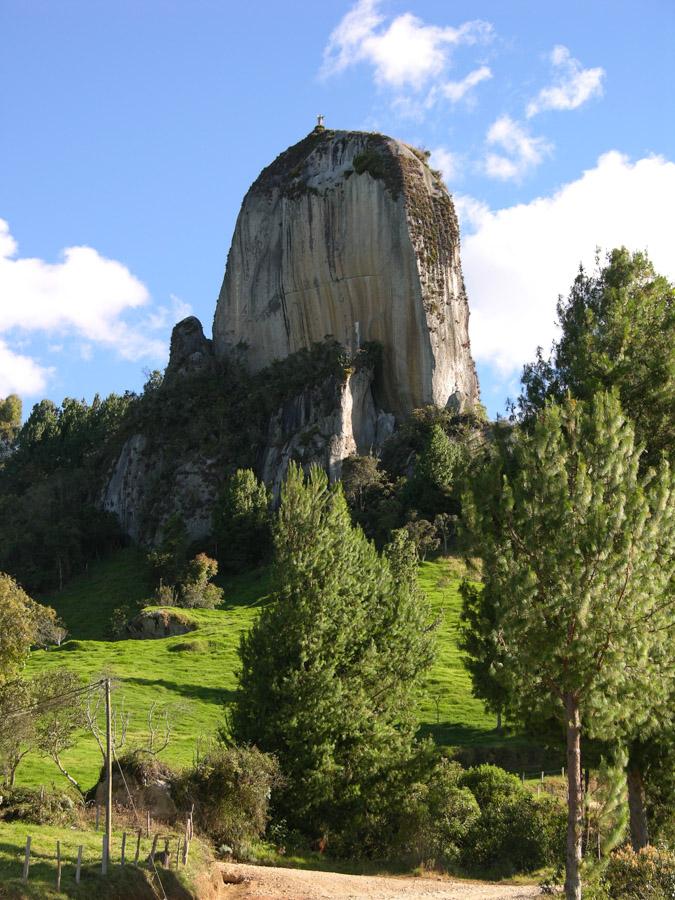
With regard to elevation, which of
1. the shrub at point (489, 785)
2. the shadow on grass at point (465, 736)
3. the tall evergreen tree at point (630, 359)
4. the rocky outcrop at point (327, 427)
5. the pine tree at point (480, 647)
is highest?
the rocky outcrop at point (327, 427)

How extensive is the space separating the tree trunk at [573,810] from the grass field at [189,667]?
520 inches

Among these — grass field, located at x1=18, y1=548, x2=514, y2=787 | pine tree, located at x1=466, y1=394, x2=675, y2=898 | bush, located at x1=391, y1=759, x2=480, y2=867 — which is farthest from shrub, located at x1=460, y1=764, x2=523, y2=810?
pine tree, located at x1=466, y1=394, x2=675, y2=898

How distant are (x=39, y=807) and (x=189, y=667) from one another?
89.3 feet

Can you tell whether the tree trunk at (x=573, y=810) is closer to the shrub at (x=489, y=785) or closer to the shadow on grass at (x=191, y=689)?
the shrub at (x=489, y=785)

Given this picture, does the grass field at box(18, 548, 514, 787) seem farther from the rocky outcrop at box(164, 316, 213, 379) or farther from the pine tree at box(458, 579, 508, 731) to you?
the rocky outcrop at box(164, 316, 213, 379)

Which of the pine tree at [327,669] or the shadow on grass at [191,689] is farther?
the shadow on grass at [191,689]

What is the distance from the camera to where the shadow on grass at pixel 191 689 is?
47562 millimetres

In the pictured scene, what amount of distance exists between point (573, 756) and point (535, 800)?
11144mm

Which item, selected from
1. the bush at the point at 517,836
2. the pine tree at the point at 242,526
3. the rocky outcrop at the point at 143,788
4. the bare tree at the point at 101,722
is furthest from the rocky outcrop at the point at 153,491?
the bush at the point at 517,836

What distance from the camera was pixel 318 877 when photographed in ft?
78.4

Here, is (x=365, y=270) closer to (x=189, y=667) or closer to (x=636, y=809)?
(x=189, y=667)

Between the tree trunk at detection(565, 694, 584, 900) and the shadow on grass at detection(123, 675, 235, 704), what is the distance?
30770 millimetres

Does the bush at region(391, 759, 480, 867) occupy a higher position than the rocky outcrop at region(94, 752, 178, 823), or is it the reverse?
the rocky outcrop at region(94, 752, 178, 823)

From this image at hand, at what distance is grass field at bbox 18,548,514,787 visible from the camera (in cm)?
4000
